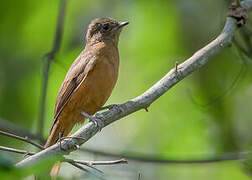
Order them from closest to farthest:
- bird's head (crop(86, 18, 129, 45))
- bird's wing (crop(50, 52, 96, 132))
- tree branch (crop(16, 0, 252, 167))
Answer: tree branch (crop(16, 0, 252, 167))
bird's wing (crop(50, 52, 96, 132))
bird's head (crop(86, 18, 129, 45))

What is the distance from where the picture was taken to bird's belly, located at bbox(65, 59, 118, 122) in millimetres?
4934

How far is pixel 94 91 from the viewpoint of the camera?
4.92 meters

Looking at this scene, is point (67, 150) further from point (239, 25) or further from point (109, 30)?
point (109, 30)

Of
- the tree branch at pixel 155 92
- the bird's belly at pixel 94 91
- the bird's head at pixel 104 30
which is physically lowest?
the tree branch at pixel 155 92

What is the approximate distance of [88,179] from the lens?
1.99m

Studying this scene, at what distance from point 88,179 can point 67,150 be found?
1.51 metres

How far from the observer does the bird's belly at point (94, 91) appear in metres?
4.93

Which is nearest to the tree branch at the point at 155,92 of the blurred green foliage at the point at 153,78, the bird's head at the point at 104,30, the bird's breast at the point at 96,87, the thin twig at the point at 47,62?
the bird's breast at the point at 96,87

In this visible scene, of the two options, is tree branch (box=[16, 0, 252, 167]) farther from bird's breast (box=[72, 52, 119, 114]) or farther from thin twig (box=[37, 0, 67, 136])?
thin twig (box=[37, 0, 67, 136])

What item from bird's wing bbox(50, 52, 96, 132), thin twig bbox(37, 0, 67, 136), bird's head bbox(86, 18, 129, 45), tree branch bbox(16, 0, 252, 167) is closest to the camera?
tree branch bbox(16, 0, 252, 167)

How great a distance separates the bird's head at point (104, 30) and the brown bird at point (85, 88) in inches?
14.6

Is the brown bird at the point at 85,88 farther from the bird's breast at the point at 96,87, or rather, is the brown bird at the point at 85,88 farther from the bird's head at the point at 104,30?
the bird's head at the point at 104,30

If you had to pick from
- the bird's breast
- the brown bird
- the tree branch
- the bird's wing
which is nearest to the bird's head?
the brown bird

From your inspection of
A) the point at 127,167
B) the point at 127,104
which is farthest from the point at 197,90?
the point at 127,104
